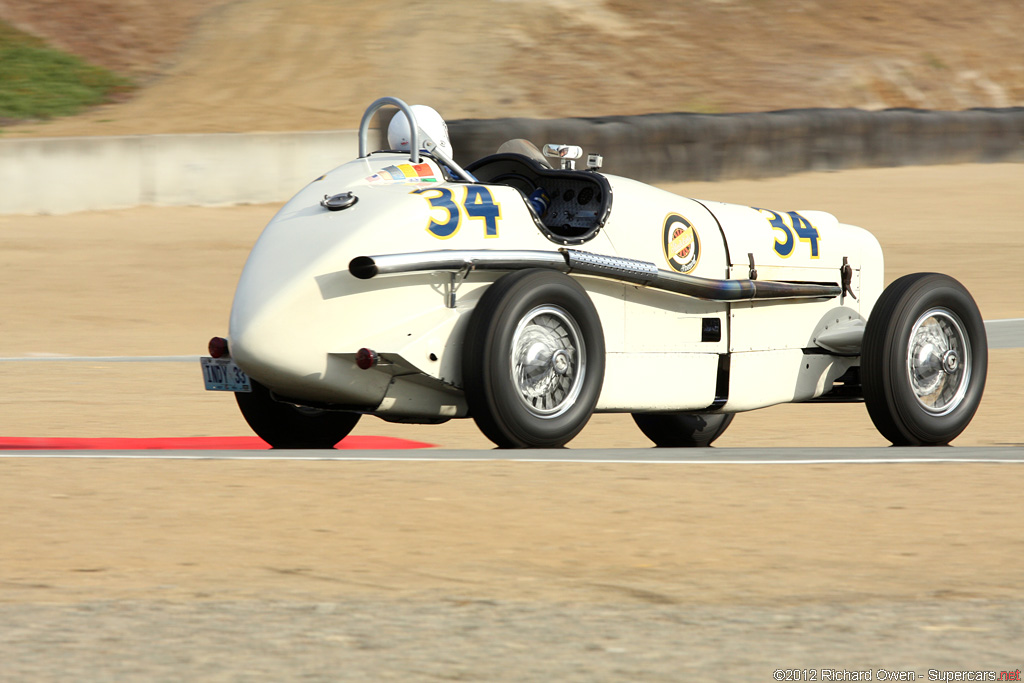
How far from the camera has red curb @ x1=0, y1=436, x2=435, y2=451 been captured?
321 inches

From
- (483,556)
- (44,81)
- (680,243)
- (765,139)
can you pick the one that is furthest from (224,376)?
(44,81)

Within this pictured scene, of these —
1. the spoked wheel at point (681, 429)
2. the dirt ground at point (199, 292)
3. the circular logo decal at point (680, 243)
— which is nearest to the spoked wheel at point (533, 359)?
the circular logo decal at point (680, 243)

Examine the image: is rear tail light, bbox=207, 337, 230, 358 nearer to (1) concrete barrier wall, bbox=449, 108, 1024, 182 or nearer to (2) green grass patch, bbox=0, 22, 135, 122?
(1) concrete barrier wall, bbox=449, 108, 1024, 182

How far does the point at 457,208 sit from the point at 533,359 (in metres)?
0.77

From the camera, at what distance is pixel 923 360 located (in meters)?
8.41

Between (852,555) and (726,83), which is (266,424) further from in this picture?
(726,83)

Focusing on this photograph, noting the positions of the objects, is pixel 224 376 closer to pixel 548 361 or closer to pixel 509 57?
pixel 548 361

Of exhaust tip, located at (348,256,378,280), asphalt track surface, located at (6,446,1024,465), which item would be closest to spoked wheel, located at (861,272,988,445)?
asphalt track surface, located at (6,446,1024,465)

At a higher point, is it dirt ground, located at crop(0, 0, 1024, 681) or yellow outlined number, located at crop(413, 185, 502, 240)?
yellow outlined number, located at crop(413, 185, 502, 240)

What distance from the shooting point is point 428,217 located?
6973 mm

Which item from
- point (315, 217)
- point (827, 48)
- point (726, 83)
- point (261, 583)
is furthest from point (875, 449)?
point (827, 48)

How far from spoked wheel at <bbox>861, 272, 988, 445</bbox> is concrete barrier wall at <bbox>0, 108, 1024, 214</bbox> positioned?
1225 centimetres

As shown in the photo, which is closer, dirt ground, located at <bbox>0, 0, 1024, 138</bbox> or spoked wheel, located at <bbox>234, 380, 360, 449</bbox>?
spoked wheel, located at <bbox>234, 380, 360, 449</bbox>

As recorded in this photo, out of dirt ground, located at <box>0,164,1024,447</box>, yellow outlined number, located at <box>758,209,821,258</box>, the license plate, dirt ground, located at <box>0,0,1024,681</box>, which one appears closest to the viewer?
dirt ground, located at <box>0,0,1024,681</box>
